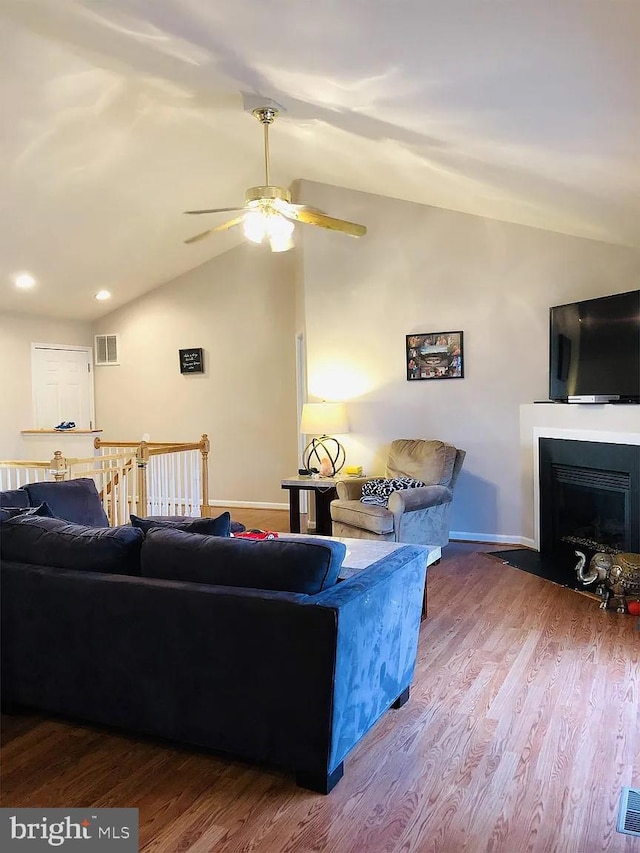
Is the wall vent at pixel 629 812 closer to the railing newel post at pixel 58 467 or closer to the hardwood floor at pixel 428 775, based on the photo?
the hardwood floor at pixel 428 775

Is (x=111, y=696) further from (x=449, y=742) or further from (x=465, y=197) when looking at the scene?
(x=465, y=197)

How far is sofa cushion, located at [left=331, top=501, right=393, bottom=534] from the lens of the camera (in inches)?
195

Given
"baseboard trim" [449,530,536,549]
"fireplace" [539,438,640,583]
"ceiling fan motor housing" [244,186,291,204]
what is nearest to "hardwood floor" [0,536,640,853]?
"fireplace" [539,438,640,583]

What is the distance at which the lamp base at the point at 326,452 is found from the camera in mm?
6547

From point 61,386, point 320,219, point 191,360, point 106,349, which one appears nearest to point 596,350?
point 320,219

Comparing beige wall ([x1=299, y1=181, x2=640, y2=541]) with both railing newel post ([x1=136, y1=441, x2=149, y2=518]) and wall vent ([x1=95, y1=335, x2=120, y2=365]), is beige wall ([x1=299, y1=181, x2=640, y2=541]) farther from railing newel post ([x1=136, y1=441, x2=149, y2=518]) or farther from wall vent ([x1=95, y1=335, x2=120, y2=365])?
wall vent ([x1=95, y1=335, x2=120, y2=365])

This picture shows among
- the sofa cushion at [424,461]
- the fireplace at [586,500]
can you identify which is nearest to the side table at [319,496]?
the sofa cushion at [424,461]

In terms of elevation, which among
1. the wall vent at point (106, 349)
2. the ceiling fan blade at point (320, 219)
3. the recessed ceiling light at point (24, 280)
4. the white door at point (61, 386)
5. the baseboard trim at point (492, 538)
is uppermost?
the recessed ceiling light at point (24, 280)

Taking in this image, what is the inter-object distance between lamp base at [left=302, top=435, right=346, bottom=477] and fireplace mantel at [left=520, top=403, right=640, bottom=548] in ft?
5.75

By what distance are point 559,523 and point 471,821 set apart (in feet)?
11.7

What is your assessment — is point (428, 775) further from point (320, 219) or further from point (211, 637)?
point (320, 219)

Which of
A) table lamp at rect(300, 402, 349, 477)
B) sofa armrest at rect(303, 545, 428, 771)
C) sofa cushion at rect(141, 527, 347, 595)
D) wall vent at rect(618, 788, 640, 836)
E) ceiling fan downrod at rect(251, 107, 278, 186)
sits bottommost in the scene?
wall vent at rect(618, 788, 640, 836)

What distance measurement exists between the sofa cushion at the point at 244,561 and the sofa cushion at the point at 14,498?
1.25m

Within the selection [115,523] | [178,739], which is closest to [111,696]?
[178,739]
